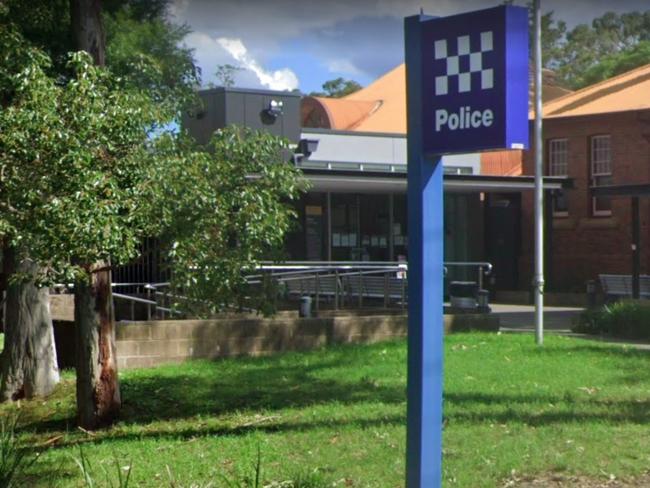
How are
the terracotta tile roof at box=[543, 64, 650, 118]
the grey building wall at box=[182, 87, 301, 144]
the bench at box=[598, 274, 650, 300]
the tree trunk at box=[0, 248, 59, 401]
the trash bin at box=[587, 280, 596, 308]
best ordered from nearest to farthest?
the tree trunk at box=[0, 248, 59, 401]
the trash bin at box=[587, 280, 596, 308]
the bench at box=[598, 274, 650, 300]
the grey building wall at box=[182, 87, 301, 144]
the terracotta tile roof at box=[543, 64, 650, 118]

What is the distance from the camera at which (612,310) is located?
1812cm

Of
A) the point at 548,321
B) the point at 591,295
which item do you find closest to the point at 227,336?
the point at 548,321

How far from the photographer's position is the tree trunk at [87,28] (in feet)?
35.0

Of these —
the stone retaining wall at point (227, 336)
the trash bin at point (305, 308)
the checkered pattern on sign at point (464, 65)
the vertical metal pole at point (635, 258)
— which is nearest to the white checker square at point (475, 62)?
the checkered pattern on sign at point (464, 65)

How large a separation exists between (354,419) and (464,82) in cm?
453

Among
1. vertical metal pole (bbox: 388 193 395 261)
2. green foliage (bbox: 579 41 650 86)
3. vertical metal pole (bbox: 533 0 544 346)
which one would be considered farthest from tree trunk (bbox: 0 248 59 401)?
green foliage (bbox: 579 41 650 86)

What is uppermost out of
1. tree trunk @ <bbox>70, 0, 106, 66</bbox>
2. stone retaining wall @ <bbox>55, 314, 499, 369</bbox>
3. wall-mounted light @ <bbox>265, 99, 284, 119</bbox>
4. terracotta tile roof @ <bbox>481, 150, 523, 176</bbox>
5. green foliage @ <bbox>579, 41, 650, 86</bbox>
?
green foliage @ <bbox>579, 41, 650, 86</bbox>

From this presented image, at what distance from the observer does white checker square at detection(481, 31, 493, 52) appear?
234 inches

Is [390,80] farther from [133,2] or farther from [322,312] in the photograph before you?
[133,2]

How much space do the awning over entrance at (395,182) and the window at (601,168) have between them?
2.93m

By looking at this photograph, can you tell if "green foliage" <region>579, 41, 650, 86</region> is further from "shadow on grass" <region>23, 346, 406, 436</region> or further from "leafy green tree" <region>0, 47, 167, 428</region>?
"leafy green tree" <region>0, 47, 167, 428</region>

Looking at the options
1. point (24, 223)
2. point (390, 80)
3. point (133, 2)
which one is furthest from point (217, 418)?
point (390, 80)

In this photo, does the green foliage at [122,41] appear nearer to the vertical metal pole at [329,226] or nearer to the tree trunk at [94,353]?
the tree trunk at [94,353]

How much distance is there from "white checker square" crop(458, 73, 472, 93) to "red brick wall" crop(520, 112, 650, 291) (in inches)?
993
